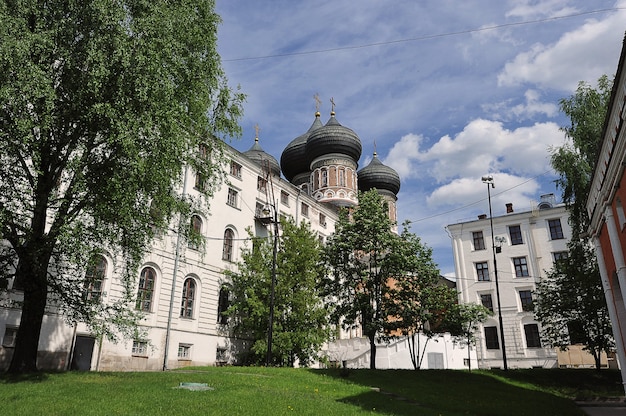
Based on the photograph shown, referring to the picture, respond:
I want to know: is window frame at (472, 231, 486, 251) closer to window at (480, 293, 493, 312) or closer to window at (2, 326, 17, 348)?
window at (480, 293, 493, 312)

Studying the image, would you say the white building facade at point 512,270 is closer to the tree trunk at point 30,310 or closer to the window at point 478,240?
the window at point 478,240

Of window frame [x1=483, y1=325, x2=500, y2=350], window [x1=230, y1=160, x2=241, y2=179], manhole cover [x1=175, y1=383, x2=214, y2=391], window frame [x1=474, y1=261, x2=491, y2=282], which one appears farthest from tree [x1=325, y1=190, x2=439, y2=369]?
window frame [x1=474, y1=261, x2=491, y2=282]

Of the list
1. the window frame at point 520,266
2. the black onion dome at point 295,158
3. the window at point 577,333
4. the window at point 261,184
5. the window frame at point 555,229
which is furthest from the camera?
the black onion dome at point 295,158

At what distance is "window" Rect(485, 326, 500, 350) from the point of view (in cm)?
3812

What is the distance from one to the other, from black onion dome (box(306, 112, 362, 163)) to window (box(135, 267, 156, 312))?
27489 mm

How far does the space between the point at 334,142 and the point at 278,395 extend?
39103 millimetres

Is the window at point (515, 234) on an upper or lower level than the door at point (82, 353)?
upper

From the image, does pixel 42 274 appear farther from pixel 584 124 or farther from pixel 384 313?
pixel 584 124

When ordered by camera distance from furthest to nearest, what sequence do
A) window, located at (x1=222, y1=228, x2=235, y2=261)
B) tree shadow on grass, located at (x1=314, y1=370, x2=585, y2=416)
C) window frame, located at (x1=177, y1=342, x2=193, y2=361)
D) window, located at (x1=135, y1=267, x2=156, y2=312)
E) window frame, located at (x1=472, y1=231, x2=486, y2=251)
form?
1. window frame, located at (x1=472, y1=231, x2=486, y2=251)
2. window, located at (x1=222, y1=228, x2=235, y2=261)
3. window frame, located at (x1=177, y1=342, x2=193, y2=361)
4. window, located at (x1=135, y1=267, x2=156, y2=312)
5. tree shadow on grass, located at (x1=314, y1=370, x2=585, y2=416)

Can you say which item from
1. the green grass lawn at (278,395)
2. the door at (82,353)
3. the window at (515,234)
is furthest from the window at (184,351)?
the window at (515,234)

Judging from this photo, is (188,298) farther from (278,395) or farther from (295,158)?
(295,158)

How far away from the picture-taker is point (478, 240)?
137 feet

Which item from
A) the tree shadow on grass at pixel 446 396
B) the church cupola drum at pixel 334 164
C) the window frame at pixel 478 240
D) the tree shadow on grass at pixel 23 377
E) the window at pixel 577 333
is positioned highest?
the church cupola drum at pixel 334 164

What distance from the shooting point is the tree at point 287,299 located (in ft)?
83.7
